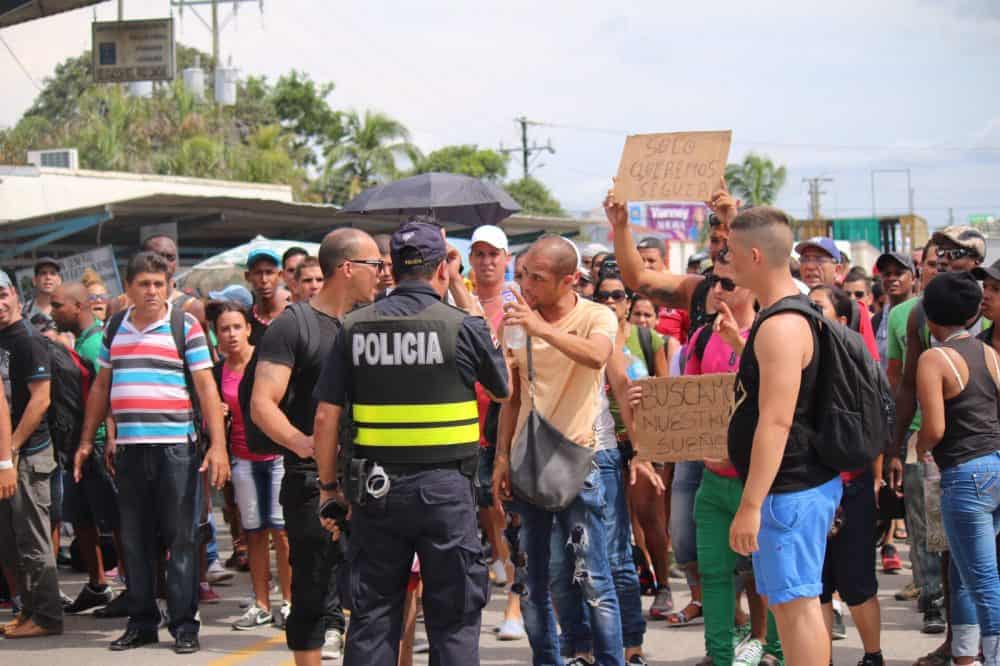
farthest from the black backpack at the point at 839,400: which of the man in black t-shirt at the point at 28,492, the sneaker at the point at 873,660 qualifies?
the man in black t-shirt at the point at 28,492

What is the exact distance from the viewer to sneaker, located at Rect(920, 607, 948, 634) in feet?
25.6

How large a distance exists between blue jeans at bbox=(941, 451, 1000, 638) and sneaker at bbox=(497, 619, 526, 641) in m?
2.77

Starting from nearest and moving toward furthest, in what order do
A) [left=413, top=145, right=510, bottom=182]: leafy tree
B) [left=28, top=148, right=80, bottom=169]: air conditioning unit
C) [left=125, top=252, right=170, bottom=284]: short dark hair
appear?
[left=125, top=252, right=170, bottom=284]: short dark hair → [left=28, top=148, right=80, bottom=169]: air conditioning unit → [left=413, top=145, right=510, bottom=182]: leafy tree

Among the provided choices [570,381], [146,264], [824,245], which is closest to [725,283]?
[570,381]

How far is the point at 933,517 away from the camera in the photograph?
22.0 ft

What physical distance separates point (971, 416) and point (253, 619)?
15.6 feet

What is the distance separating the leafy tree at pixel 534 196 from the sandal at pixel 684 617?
61140 mm

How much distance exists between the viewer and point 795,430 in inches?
194

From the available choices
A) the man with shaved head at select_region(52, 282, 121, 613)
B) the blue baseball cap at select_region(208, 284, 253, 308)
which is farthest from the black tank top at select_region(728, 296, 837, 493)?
the man with shaved head at select_region(52, 282, 121, 613)

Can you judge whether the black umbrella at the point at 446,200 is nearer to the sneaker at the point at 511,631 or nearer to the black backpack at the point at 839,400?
the sneaker at the point at 511,631

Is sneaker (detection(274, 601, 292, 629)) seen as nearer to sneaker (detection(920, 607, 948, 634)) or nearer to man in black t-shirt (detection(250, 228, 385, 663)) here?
man in black t-shirt (detection(250, 228, 385, 663))

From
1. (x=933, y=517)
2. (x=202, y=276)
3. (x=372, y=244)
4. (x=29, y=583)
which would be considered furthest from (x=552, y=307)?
(x=202, y=276)

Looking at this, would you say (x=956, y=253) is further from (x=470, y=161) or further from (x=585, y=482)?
(x=470, y=161)

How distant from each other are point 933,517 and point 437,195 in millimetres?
5912
